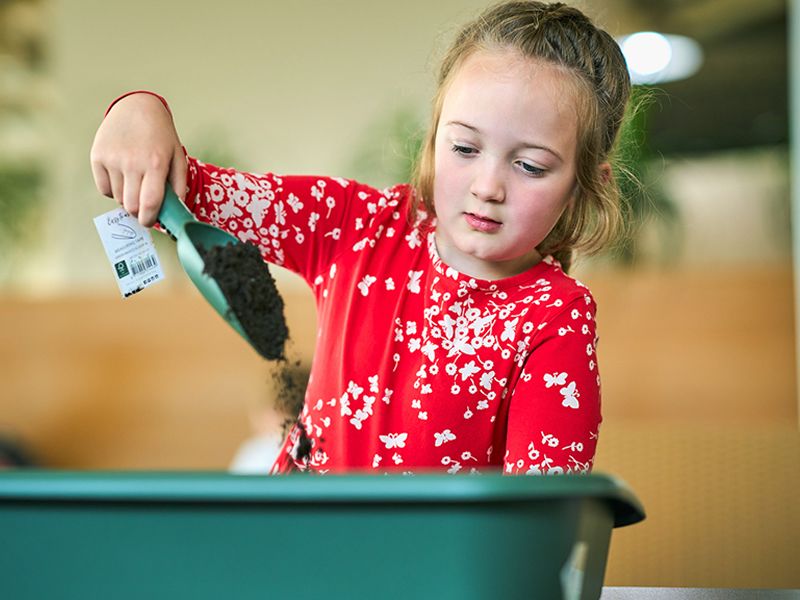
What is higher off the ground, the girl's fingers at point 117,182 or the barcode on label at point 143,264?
the girl's fingers at point 117,182

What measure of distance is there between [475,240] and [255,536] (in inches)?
18.8

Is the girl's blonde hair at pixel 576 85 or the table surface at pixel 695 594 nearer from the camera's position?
the table surface at pixel 695 594

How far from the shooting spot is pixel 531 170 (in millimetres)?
891

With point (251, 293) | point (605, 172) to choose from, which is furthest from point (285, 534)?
point (605, 172)

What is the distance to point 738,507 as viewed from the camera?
150 centimetres

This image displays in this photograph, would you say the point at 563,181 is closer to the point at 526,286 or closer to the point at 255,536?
the point at 526,286

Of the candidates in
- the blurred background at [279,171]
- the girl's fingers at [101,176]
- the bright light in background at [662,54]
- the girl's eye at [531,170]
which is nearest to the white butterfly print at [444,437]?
the girl's eye at [531,170]

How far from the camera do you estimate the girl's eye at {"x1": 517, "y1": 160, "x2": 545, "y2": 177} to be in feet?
2.91

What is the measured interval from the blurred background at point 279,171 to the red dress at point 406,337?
1.76 m

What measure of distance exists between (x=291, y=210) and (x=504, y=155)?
205 mm

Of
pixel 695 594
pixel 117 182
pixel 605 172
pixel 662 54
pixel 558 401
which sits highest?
pixel 662 54

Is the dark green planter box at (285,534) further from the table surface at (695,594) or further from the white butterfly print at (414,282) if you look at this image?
the white butterfly print at (414,282)

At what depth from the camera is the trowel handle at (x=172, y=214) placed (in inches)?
30.3

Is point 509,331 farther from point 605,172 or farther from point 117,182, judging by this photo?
point 117,182
